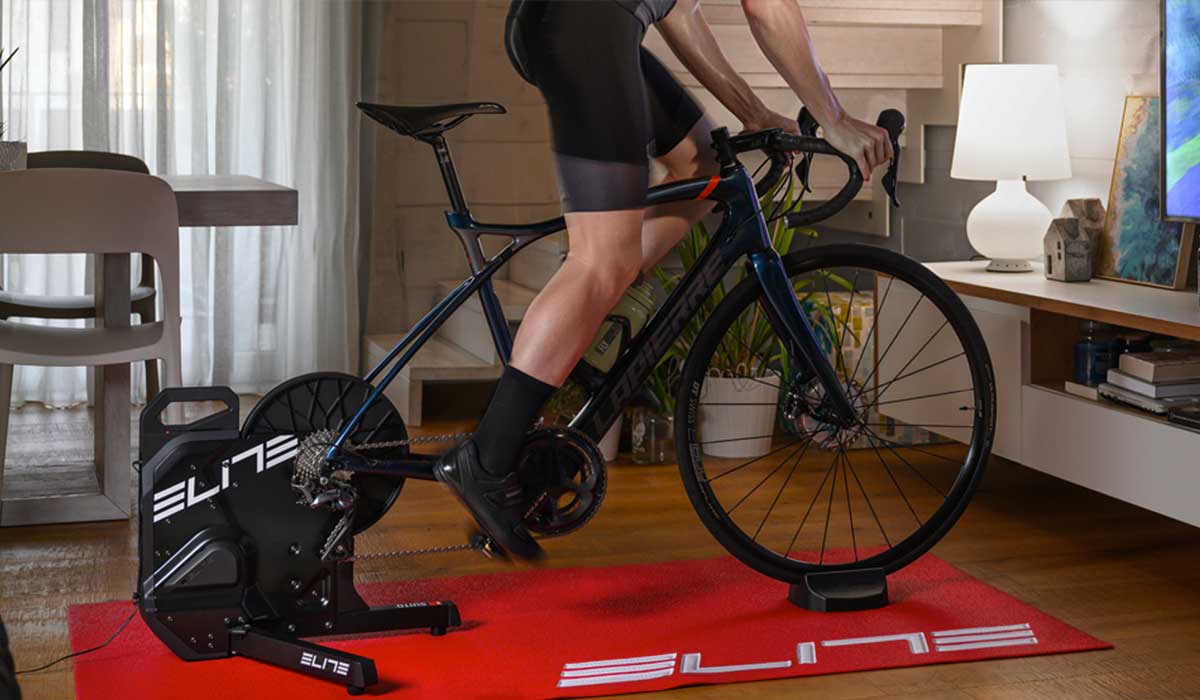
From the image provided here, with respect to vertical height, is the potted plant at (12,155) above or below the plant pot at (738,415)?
above

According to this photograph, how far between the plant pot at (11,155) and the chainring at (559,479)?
1.25 meters

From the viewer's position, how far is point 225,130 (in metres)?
4.36

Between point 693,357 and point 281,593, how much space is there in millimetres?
757

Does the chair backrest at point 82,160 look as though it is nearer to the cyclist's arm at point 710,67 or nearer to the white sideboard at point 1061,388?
the cyclist's arm at point 710,67

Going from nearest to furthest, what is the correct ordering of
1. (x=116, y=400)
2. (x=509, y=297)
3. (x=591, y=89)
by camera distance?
(x=591, y=89), (x=116, y=400), (x=509, y=297)


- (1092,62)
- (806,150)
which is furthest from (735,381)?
(806,150)

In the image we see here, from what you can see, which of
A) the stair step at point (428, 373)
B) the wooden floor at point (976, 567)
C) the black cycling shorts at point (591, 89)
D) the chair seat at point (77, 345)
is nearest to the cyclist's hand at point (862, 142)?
the black cycling shorts at point (591, 89)

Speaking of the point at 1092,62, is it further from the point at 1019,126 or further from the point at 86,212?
the point at 86,212

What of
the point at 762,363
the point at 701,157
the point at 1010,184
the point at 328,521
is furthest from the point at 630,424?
the point at 328,521

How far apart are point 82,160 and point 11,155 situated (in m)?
0.94

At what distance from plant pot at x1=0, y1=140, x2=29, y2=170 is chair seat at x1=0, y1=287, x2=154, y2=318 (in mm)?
650

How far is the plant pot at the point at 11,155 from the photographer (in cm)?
269

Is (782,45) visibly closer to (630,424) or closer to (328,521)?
(328,521)

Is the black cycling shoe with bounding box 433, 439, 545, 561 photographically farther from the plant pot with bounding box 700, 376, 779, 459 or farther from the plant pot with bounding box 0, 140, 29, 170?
the plant pot with bounding box 700, 376, 779, 459
